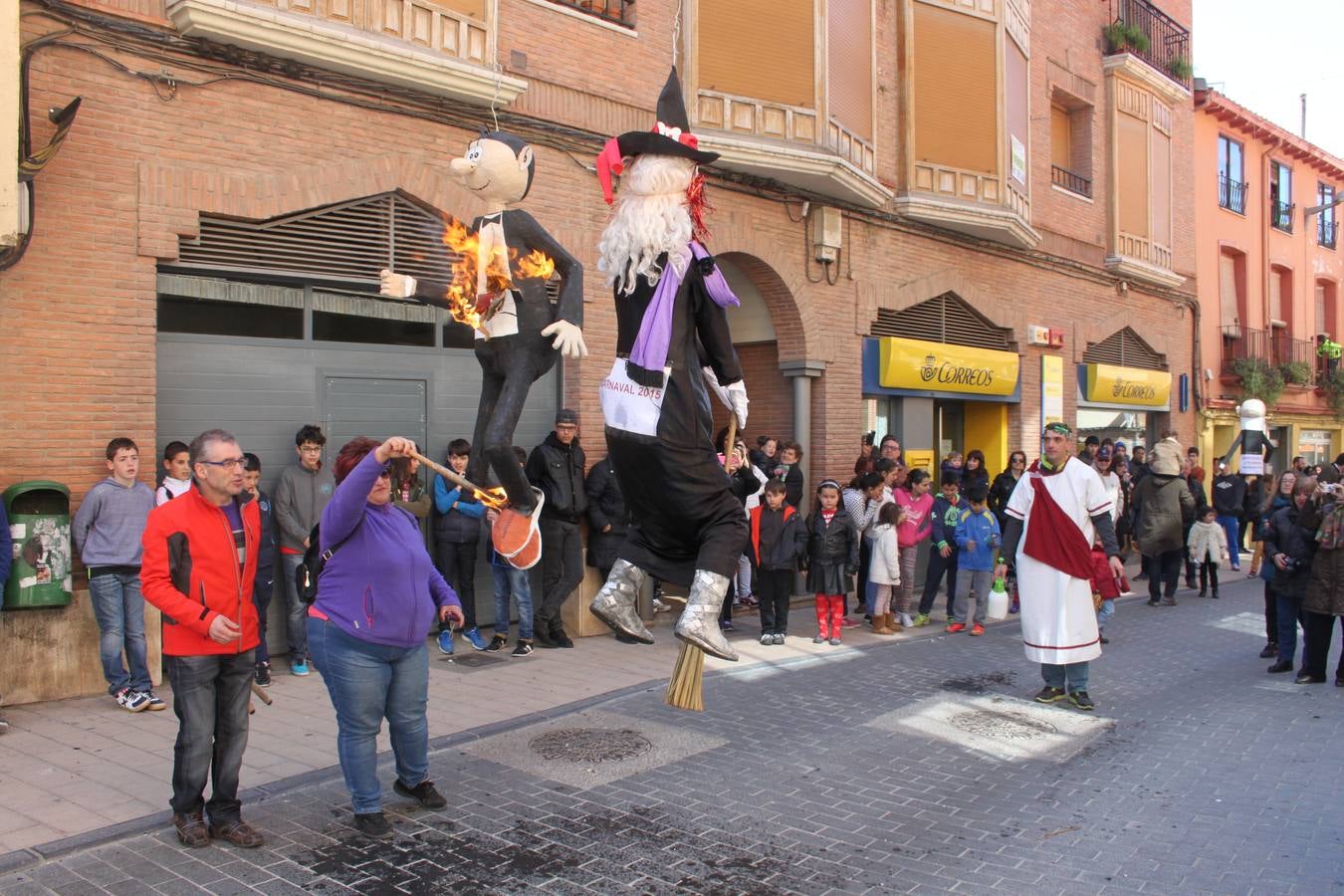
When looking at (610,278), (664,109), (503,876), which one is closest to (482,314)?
(610,278)

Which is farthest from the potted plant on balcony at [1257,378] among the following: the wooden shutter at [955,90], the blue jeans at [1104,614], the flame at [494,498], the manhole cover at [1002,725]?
the flame at [494,498]

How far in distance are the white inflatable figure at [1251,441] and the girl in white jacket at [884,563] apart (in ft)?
28.2

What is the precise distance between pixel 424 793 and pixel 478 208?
18.8 ft

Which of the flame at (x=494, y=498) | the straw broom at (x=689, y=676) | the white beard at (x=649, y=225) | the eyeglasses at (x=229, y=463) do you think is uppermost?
the white beard at (x=649, y=225)

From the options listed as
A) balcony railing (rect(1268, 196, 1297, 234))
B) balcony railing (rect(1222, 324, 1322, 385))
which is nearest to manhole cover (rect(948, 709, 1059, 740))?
balcony railing (rect(1222, 324, 1322, 385))

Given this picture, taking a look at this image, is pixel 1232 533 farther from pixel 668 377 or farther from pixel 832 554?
pixel 668 377

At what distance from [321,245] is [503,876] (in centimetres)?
601

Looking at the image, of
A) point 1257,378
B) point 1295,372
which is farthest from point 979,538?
point 1295,372

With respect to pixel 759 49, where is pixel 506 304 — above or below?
below

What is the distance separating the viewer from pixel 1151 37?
2005 centimetres

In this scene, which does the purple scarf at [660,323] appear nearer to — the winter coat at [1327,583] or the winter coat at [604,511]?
the winter coat at [604,511]

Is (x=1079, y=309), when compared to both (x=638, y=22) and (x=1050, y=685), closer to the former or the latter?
(x=638, y=22)

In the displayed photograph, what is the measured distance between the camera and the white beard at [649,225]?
13.0 feet

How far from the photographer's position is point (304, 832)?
501 centimetres
